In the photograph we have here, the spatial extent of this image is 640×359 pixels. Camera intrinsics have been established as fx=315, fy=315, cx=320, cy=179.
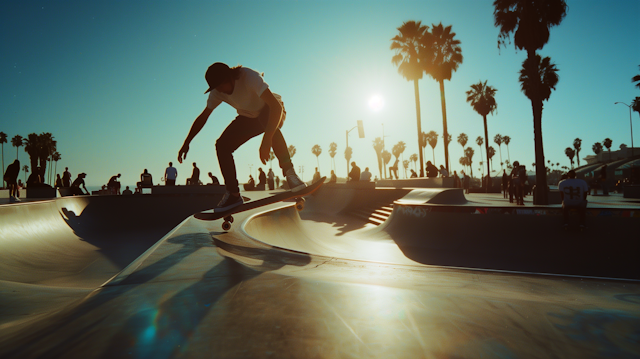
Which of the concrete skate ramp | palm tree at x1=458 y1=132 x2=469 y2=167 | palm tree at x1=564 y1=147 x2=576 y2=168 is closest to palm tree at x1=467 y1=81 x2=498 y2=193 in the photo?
the concrete skate ramp

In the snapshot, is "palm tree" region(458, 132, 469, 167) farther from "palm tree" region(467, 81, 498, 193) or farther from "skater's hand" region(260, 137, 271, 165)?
"skater's hand" region(260, 137, 271, 165)

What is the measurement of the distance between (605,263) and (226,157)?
7441 millimetres

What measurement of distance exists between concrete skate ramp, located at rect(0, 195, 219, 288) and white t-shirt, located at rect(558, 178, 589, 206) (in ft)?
28.9

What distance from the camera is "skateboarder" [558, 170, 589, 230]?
6.72 metres

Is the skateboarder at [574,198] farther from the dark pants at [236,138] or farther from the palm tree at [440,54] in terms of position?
the palm tree at [440,54]

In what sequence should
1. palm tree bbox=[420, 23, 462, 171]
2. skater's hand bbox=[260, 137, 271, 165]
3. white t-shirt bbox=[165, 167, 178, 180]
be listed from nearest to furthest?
skater's hand bbox=[260, 137, 271, 165] < white t-shirt bbox=[165, 167, 178, 180] < palm tree bbox=[420, 23, 462, 171]

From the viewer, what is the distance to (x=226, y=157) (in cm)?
353

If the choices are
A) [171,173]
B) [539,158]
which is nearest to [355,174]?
[539,158]

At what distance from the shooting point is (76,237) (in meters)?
7.05

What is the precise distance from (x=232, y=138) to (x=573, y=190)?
751cm

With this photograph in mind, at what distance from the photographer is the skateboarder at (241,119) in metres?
Result: 3.16

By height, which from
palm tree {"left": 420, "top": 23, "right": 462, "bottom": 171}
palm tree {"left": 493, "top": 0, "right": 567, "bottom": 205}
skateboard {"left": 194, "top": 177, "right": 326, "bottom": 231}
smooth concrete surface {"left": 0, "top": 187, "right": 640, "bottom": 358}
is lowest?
smooth concrete surface {"left": 0, "top": 187, "right": 640, "bottom": 358}

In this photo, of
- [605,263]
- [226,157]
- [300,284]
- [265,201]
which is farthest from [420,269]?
[605,263]

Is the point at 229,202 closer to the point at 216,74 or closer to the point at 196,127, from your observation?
the point at 196,127
